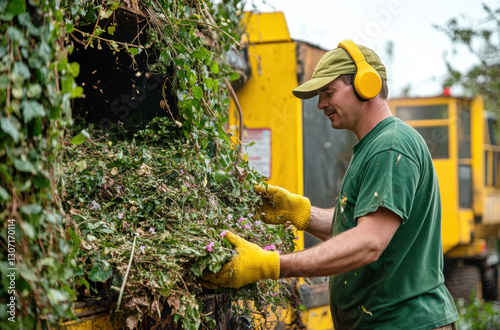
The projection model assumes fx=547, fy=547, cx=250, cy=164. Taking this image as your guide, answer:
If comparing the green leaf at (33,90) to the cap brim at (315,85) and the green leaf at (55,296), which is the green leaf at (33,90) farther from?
the cap brim at (315,85)

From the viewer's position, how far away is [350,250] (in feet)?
6.25

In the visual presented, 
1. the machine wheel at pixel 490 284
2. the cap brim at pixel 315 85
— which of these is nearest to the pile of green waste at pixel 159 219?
the cap brim at pixel 315 85

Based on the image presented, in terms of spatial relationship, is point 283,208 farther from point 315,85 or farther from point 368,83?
point 368,83

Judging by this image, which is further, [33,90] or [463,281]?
[463,281]

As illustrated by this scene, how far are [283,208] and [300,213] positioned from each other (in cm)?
9

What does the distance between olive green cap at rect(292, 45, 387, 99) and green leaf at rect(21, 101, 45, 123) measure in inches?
49.6

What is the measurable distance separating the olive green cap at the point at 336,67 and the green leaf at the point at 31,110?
1.26m

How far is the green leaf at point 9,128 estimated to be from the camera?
48.1 inches

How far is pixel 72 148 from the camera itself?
2.29 m

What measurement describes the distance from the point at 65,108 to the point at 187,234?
2.35ft

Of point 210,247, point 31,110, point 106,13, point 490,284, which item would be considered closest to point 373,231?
point 210,247

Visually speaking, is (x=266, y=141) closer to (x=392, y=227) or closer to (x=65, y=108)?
(x=392, y=227)

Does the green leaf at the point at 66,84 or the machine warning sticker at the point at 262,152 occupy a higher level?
the green leaf at the point at 66,84

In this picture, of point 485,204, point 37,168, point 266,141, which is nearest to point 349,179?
point 37,168
